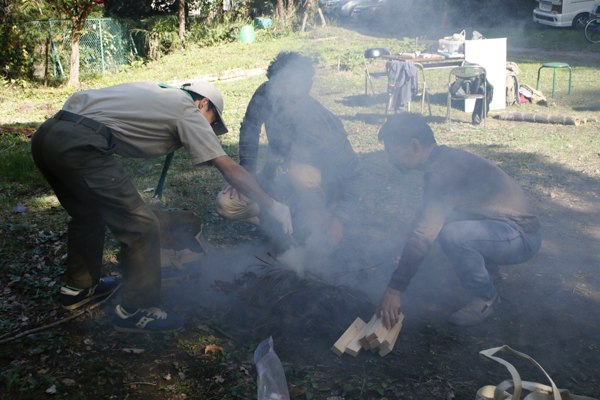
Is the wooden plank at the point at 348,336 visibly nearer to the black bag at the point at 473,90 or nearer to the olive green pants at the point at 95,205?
the olive green pants at the point at 95,205

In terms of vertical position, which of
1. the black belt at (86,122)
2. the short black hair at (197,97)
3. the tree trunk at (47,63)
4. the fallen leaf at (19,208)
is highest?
the tree trunk at (47,63)

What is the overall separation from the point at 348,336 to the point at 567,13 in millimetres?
16410

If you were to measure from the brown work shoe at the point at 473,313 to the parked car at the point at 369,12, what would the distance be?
17.7 ft

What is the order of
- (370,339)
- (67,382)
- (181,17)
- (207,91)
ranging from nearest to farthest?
1. (67,382)
2. (370,339)
3. (207,91)
4. (181,17)

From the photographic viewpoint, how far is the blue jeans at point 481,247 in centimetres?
253

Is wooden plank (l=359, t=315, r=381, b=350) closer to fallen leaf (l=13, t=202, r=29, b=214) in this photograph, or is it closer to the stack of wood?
the stack of wood

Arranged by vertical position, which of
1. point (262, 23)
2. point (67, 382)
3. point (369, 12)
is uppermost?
point (262, 23)

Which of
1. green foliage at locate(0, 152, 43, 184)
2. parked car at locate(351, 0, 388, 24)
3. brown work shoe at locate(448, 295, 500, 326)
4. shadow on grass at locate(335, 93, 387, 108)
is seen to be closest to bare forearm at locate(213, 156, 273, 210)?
brown work shoe at locate(448, 295, 500, 326)

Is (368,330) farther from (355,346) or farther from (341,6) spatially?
(341,6)

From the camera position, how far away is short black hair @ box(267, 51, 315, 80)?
11.2 feet

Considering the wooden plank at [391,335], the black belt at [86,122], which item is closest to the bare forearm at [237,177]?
the black belt at [86,122]

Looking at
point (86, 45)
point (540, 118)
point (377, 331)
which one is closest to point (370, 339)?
point (377, 331)

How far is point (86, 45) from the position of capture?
12.4 metres

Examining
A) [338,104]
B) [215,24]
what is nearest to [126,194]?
[338,104]
